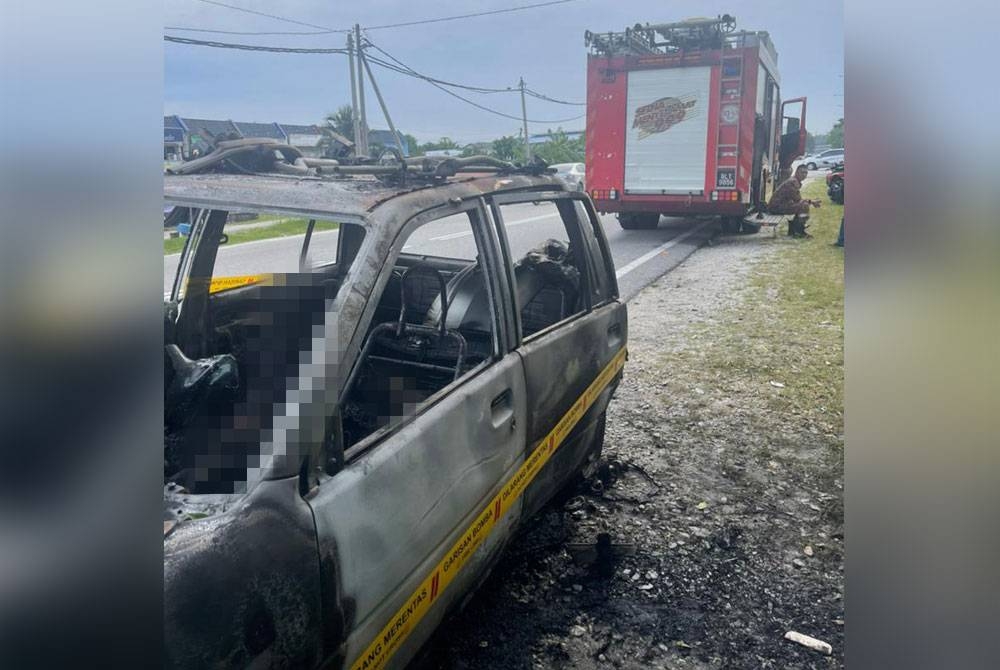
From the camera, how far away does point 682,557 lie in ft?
9.64

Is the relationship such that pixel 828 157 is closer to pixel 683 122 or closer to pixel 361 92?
pixel 361 92

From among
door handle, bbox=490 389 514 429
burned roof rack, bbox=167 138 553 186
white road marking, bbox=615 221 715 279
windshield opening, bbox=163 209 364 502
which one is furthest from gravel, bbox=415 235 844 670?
white road marking, bbox=615 221 715 279

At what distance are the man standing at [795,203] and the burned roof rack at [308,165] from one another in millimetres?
5844

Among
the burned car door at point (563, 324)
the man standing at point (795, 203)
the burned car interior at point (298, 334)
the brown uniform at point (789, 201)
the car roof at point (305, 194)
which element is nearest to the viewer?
the burned car interior at point (298, 334)

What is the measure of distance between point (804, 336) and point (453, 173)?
3969 millimetres

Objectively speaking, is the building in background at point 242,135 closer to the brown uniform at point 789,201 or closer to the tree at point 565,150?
the brown uniform at point 789,201

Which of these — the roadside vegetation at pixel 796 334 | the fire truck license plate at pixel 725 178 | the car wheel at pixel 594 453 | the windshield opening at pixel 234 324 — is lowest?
the car wheel at pixel 594 453

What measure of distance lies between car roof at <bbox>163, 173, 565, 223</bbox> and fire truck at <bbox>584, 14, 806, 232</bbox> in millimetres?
6804

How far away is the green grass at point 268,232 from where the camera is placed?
211 centimetres

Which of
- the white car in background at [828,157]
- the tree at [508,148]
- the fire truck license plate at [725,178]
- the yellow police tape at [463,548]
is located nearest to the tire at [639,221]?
the fire truck license plate at [725,178]

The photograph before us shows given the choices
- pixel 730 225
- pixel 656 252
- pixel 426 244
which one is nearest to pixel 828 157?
pixel 426 244

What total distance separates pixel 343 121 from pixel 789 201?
6.89 meters
